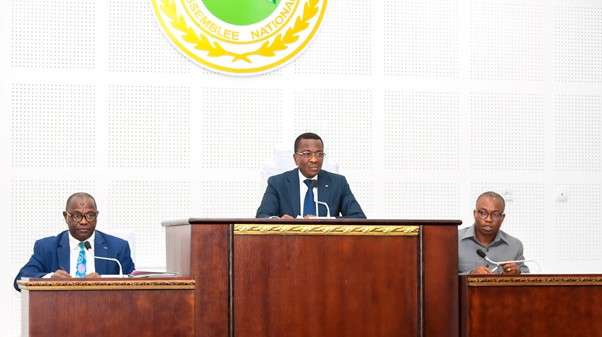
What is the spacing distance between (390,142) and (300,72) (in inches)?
35.1

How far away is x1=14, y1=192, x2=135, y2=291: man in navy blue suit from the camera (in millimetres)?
5141

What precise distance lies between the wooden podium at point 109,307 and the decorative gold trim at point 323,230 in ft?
1.20

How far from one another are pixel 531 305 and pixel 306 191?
180 cm

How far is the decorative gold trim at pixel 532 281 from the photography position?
4.53 meters

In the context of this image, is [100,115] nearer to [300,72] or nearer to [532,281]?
[300,72]

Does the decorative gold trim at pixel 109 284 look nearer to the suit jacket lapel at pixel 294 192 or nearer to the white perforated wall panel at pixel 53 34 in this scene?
the suit jacket lapel at pixel 294 192

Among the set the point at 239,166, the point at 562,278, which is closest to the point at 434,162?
the point at 239,166

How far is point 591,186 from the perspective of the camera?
316 inches

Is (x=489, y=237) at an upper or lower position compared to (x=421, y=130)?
lower

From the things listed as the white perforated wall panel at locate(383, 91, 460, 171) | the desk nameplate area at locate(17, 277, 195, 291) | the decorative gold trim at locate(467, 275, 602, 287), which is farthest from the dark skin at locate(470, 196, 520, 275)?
the white perforated wall panel at locate(383, 91, 460, 171)

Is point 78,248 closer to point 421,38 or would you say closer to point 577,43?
point 421,38

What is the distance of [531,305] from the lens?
459 centimetres

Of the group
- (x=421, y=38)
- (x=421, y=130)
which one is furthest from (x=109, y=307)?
(x=421, y=38)

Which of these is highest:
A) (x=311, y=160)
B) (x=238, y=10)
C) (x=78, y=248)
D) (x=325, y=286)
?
(x=238, y=10)
